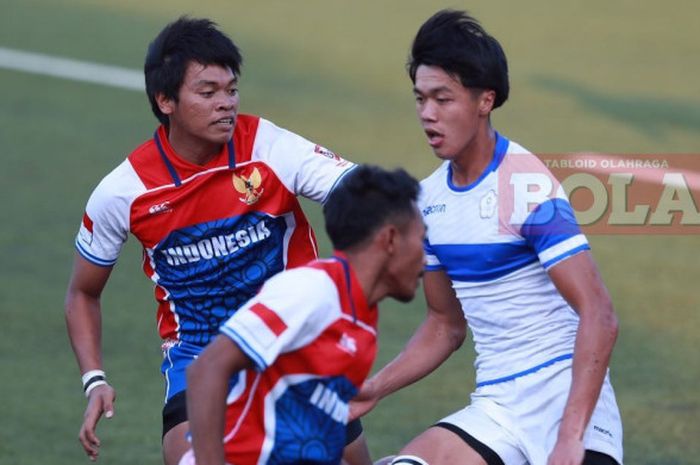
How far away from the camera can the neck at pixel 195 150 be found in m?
6.11

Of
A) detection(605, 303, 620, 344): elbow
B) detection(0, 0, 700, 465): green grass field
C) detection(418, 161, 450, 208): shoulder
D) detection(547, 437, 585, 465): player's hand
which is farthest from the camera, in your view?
detection(0, 0, 700, 465): green grass field

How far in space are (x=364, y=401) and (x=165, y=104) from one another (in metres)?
1.47

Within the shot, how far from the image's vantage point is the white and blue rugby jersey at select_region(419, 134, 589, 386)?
543 cm

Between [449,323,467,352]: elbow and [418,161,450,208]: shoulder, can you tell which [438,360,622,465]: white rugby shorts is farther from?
[418,161,450,208]: shoulder

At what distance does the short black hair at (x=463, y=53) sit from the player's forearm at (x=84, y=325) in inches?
65.9

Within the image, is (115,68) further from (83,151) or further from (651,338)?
(651,338)

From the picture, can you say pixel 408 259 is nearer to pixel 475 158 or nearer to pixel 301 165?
pixel 475 158

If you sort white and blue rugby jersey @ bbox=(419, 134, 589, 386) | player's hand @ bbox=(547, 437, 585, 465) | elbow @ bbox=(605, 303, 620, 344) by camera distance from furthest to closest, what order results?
white and blue rugby jersey @ bbox=(419, 134, 589, 386) < elbow @ bbox=(605, 303, 620, 344) < player's hand @ bbox=(547, 437, 585, 465)

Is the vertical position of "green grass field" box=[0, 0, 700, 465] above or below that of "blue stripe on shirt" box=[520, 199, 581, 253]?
below

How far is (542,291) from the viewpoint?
555cm

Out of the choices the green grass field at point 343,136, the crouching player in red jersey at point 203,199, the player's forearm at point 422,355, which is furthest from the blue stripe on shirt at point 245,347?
the green grass field at point 343,136

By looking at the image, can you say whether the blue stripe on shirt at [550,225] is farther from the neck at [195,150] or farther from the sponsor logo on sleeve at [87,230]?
the sponsor logo on sleeve at [87,230]

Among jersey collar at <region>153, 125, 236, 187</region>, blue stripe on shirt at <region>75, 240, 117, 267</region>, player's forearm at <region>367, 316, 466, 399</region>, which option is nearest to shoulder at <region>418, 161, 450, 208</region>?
player's forearm at <region>367, 316, 466, 399</region>

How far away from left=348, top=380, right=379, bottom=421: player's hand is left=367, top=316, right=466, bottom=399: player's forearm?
0.06m
